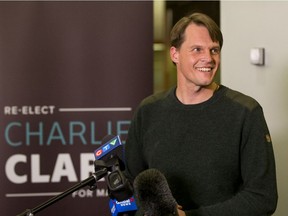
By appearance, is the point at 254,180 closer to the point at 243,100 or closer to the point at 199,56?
the point at 243,100

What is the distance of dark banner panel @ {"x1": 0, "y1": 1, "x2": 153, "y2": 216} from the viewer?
2955 mm

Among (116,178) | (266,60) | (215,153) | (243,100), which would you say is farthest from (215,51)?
(266,60)

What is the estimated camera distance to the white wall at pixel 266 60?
247 centimetres

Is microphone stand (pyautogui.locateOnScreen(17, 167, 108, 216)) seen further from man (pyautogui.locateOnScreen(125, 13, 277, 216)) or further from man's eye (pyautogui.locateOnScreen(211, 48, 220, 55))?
man's eye (pyautogui.locateOnScreen(211, 48, 220, 55))

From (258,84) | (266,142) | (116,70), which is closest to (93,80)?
(116,70)

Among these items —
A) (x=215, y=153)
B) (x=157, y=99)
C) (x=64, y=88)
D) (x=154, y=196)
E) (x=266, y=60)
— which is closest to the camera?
(x=154, y=196)

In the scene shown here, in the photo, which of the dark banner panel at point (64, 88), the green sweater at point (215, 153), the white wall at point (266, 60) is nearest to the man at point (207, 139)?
the green sweater at point (215, 153)

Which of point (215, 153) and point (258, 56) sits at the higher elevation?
point (258, 56)

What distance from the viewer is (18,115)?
297 cm

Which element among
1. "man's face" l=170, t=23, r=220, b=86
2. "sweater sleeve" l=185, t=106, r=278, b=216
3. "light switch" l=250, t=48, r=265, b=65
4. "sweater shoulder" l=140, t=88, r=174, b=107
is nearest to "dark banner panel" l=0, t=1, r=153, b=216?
"light switch" l=250, t=48, r=265, b=65

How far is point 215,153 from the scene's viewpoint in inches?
62.9

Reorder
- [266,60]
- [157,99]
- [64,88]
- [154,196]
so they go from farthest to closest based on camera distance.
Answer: [64,88], [266,60], [157,99], [154,196]

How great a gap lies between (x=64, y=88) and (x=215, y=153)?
1.54 metres

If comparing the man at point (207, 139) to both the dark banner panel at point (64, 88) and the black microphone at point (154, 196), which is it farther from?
the dark banner panel at point (64, 88)
